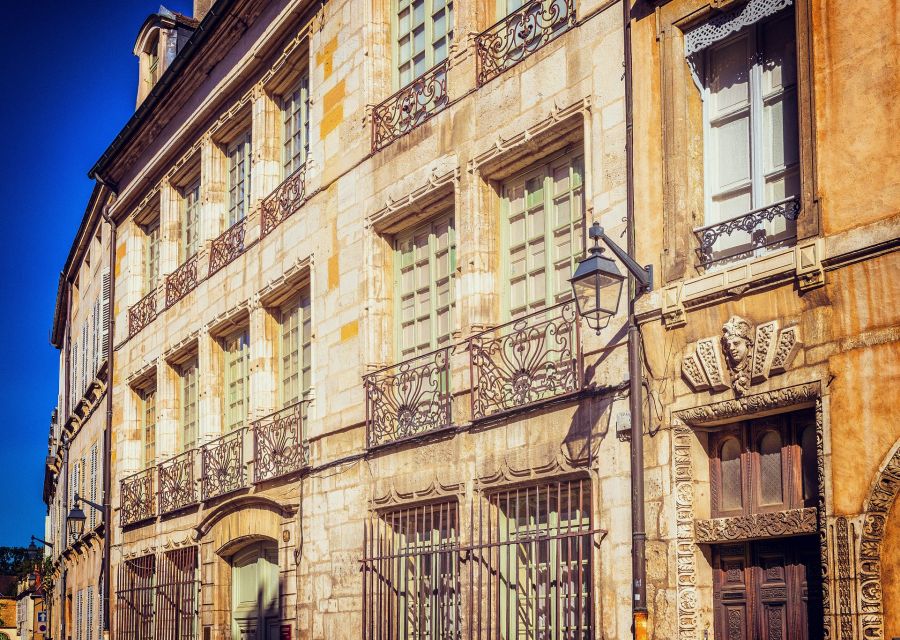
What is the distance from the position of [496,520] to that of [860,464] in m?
4.28

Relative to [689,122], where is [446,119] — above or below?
above

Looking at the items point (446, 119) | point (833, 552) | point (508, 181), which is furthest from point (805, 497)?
point (446, 119)

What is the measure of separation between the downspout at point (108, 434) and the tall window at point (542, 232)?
12492 mm

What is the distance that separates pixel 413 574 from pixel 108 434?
11825 millimetres

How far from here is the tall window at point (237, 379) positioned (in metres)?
18.2

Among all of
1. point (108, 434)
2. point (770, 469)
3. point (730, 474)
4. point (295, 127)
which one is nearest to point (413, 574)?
point (730, 474)

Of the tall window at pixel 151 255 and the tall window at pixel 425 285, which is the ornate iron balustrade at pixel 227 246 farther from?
the tall window at pixel 425 285

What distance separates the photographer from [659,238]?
10.1 metres

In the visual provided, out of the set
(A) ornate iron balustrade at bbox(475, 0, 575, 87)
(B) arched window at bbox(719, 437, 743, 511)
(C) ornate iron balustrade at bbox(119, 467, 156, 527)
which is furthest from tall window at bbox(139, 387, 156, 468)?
(B) arched window at bbox(719, 437, 743, 511)

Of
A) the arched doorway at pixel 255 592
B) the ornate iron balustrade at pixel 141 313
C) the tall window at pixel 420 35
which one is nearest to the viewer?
the tall window at pixel 420 35

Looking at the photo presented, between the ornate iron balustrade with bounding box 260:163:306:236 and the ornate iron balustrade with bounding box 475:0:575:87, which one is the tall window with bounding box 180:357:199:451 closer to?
the ornate iron balustrade with bounding box 260:163:306:236

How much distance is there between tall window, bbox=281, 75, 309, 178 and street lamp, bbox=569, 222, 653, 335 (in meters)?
7.57

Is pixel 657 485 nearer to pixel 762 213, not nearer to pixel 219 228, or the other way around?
pixel 762 213

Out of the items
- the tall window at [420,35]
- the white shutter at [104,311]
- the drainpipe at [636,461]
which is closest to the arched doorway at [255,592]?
the tall window at [420,35]
